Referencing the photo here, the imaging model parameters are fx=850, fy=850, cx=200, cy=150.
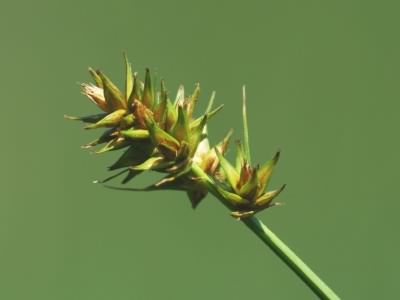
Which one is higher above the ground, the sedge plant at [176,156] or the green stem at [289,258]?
the sedge plant at [176,156]

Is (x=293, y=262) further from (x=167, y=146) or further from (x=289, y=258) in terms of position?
(x=167, y=146)

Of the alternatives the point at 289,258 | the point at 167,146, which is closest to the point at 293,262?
the point at 289,258

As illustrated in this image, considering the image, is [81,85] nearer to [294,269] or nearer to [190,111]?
[190,111]

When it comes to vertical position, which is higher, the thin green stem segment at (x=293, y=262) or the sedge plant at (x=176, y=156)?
the sedge plant at (x=176, y=156)

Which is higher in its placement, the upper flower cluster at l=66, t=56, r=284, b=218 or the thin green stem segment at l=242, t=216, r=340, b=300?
the upper flower cluster at l=66, t=56, r=284, b=218

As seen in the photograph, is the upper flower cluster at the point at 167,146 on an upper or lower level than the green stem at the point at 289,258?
upper

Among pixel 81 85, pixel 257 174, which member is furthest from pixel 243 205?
pixel 81 85

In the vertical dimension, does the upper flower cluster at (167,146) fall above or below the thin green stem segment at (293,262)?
above

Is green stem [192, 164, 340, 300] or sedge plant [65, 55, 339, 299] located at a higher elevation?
sedge plant [65, 55, 339, 299]
